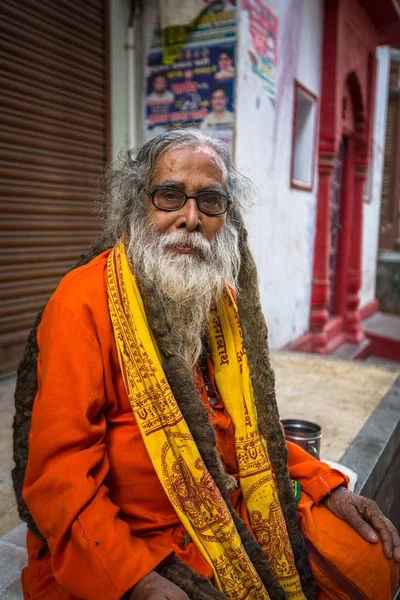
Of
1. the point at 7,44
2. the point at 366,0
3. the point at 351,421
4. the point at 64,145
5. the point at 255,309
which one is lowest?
the point at 351,421

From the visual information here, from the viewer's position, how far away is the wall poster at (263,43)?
4453mm

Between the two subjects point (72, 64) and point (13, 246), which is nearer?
point (13, 246)

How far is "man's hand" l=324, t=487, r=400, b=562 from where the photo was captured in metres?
1.63

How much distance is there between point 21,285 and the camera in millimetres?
3834

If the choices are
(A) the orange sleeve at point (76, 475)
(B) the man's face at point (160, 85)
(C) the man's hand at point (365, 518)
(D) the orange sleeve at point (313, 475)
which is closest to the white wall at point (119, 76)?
(B) the man's face at point (160, 85)

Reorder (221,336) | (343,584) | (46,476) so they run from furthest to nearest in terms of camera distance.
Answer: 1. (221,336)
2. (343,584)
3. (46,476)

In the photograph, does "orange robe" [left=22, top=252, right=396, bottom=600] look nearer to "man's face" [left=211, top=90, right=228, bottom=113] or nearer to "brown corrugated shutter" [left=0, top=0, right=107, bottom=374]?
"brown corrugated shutter" [left=0, top=0, right=107, bottom=374]

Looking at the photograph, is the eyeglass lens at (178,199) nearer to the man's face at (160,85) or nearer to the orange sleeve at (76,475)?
the orange sleeve at (76,475)

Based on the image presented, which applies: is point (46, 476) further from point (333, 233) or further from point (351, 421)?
point (333, 233)

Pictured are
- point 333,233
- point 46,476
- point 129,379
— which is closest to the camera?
point 46,476

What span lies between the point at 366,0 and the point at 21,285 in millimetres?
6738

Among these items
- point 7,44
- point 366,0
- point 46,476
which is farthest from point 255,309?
point 366,0

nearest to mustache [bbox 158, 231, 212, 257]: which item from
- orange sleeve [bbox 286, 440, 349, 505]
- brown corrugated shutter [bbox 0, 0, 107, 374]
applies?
orange sleeve [bbox 286, 440, 349, 505]

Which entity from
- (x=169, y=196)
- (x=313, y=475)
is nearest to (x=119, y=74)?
(x=169, y=196)
